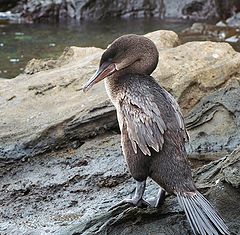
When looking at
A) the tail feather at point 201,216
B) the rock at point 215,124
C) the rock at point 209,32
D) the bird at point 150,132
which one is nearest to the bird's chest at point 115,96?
the bird at point 150,132

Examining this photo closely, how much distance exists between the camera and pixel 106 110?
543 centimetres

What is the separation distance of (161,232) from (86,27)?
11.0 metres

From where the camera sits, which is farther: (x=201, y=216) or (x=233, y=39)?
(x=233, y=39)

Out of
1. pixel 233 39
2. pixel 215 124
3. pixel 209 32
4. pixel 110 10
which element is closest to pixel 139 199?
pixel 215 124

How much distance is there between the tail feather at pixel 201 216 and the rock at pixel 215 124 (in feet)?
4.72

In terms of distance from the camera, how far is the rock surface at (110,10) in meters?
15.3

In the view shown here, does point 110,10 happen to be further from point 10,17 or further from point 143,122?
point 143,122

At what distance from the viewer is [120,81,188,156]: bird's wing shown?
3703mm

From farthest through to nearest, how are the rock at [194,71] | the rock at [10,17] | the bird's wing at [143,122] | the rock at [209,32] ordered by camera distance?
the rock at [10,17]
the rock at [209,32]
the rock at [194,71]
the bird's wing at [143,122]

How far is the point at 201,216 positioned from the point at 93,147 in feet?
6.35

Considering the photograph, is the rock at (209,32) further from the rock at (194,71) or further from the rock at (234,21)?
the rock at (194,71)

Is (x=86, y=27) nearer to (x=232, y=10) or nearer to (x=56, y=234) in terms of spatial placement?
(x=232, y=10)

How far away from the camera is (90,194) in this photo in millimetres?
4629

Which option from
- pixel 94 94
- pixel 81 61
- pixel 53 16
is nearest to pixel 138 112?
pixel 94 94
